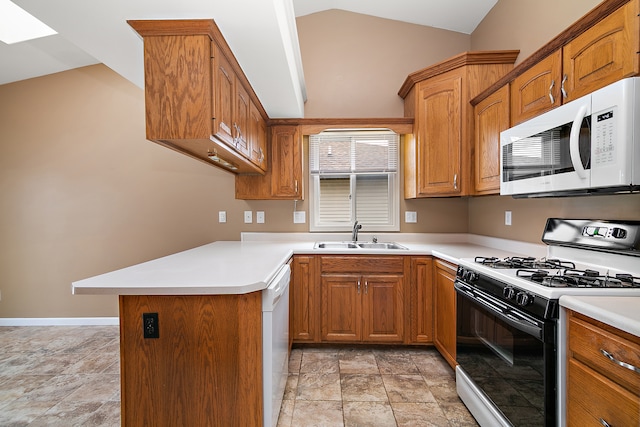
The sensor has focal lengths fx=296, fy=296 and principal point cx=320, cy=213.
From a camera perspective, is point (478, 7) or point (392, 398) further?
point (478, 7)

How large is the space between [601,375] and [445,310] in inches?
54.3

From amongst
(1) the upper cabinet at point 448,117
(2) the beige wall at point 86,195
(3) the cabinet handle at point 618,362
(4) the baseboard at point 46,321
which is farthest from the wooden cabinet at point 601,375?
(4) the baseboard at point 46,321

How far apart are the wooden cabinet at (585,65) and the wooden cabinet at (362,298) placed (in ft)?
4.87

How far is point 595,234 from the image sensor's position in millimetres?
1570

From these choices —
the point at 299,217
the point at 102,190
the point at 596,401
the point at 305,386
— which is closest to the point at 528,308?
the point at 596,401

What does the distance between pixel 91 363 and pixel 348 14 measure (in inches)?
163

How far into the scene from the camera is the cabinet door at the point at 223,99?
1.64 meters

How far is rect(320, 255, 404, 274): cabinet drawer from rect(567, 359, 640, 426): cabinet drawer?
4.95 feet

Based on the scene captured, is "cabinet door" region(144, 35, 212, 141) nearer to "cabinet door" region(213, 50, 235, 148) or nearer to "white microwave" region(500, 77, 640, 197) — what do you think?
"cabinet door" region(213, 50, 235, 148)

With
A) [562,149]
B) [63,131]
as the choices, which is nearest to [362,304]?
[562,149]

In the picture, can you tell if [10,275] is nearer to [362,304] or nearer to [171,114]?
[171,114]

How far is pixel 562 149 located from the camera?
1.45 meters

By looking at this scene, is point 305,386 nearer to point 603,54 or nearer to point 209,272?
point 209,272

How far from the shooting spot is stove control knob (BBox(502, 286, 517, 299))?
1351 millimetres
